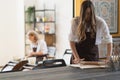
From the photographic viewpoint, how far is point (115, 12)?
5500mm

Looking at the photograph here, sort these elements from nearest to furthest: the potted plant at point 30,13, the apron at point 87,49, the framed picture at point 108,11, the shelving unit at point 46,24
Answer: the apron at point 87,49
the framed picture at point 108,11
the shelving unit at point 46,24
the potted plant at point 30,13

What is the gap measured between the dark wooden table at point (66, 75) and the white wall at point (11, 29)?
5.39 metres

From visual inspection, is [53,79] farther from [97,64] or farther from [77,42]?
[77,42]

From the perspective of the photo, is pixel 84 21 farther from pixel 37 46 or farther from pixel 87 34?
pixel 37 46

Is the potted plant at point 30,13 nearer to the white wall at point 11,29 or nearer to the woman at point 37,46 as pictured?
the white wall at point 11,29

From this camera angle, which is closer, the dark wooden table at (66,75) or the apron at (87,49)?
the dark wooden table at (66,75)

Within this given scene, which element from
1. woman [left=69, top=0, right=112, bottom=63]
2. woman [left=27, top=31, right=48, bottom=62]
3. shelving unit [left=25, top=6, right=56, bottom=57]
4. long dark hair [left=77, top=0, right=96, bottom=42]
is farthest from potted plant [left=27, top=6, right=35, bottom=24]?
long dark hair [left=77, top=0, right=96, bottom=42]

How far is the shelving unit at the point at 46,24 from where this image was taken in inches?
272

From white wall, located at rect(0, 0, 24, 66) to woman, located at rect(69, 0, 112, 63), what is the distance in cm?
461

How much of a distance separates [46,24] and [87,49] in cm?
404

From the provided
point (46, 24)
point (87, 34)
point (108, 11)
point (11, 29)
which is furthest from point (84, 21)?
point (11, 29)

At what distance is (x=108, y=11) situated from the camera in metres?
5.43

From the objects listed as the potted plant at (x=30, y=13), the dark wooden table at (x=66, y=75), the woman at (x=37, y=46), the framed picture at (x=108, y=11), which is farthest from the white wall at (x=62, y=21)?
the dark wooden table at (x=66, y=75)

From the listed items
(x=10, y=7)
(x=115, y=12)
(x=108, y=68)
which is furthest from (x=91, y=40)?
(x=10, y=7)
